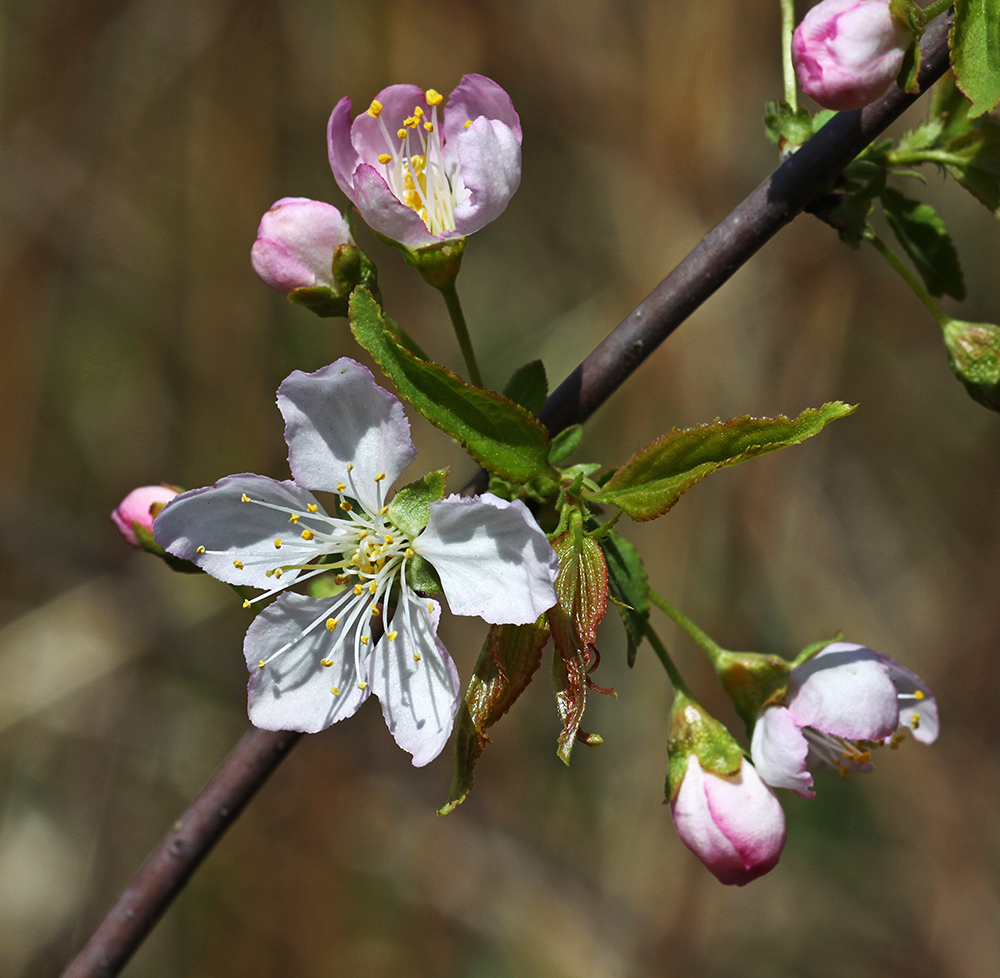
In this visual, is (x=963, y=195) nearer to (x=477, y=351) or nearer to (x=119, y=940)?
(x=477, y=351)

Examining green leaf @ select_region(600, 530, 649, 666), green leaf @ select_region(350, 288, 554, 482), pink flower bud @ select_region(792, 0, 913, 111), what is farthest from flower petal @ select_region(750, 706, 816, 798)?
pink flower bud @ select_region(792, 0, 913, 111)

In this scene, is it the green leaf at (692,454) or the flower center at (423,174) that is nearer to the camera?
the green leaf at (692,454)

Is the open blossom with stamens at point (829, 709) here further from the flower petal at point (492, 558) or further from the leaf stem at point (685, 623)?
the flower petal at point (492, 558)

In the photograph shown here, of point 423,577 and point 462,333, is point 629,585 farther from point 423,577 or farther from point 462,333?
point 462,333

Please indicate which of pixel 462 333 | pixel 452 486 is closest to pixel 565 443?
pixel 462 333

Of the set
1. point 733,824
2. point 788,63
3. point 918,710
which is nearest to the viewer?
point 733,824

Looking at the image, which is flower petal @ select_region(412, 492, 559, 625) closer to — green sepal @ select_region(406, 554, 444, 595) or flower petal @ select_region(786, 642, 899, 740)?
green sepal @ select_region(406, 554, 444, 595)

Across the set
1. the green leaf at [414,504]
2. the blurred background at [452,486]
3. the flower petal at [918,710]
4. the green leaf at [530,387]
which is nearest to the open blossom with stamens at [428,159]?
the green leaf at [530,387]
